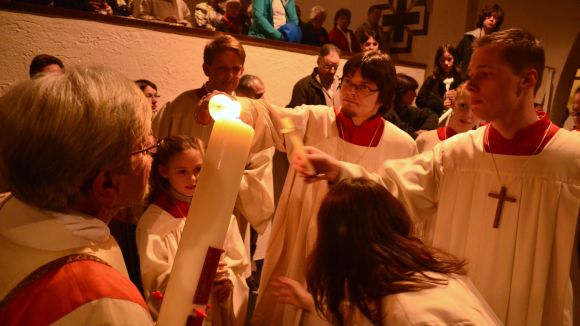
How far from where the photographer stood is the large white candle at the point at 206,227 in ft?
3.76

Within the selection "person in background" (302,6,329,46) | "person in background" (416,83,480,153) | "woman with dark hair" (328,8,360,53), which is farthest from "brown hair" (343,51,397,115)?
"woman with dark hair" (328,8,360,53)

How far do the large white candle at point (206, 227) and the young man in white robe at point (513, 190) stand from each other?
785mm

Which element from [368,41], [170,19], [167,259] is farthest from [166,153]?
[368,41]

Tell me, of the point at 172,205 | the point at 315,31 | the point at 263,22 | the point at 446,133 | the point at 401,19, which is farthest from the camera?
the point at 401,19

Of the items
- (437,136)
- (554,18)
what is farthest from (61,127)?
(554,18)

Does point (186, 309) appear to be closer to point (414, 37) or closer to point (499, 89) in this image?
point (499, 89)

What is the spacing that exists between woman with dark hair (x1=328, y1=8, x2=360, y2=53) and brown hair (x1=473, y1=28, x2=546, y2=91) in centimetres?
606

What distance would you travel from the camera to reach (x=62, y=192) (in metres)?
1.04

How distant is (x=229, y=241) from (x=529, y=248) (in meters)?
1.41

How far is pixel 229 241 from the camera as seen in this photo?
2516 millimetres

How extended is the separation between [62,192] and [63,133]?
0.46 feet

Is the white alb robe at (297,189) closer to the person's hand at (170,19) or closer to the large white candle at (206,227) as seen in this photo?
the large white candle at (206,227)

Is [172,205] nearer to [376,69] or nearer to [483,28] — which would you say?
[376,69]

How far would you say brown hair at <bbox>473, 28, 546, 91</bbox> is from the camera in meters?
2.03
